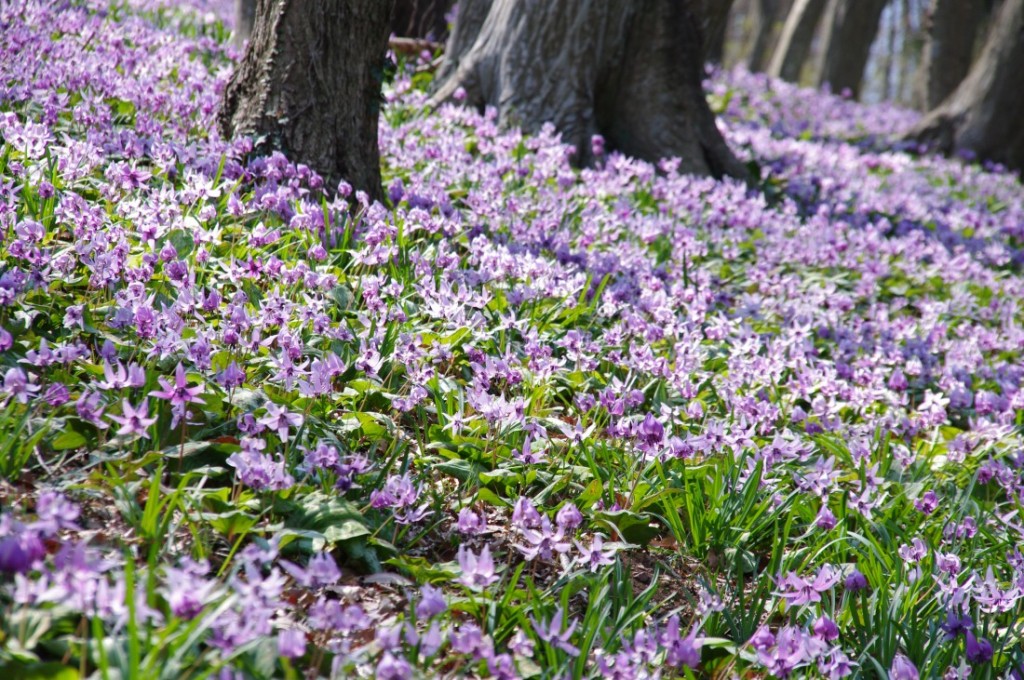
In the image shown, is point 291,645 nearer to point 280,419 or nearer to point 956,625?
point 280,419

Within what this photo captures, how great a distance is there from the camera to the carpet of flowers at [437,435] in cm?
207

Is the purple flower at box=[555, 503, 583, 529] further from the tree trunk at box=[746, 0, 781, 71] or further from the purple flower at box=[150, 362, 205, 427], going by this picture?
the tree trunk at box=[746, 0, 781, 71]

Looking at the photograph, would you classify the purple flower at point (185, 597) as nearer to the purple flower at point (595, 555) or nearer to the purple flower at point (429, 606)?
the purple flower at point (429, 606)

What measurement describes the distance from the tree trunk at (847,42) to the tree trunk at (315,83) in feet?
49.0

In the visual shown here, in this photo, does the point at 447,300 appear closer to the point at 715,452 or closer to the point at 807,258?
the point at 715,452

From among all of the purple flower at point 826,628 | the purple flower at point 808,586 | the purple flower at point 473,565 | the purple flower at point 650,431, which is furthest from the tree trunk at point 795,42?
the purple flower at point 473,565

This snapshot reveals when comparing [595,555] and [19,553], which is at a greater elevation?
[19,553]

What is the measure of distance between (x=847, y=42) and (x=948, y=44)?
1.96 metres

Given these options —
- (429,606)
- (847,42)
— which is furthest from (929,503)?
(847,42)

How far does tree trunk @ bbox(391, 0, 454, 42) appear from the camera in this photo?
10234mm

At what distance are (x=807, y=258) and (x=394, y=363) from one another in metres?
3.71

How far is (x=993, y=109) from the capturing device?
37.8 feet

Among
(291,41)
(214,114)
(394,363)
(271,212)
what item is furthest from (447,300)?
(214,114)

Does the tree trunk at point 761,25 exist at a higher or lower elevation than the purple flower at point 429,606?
higher
